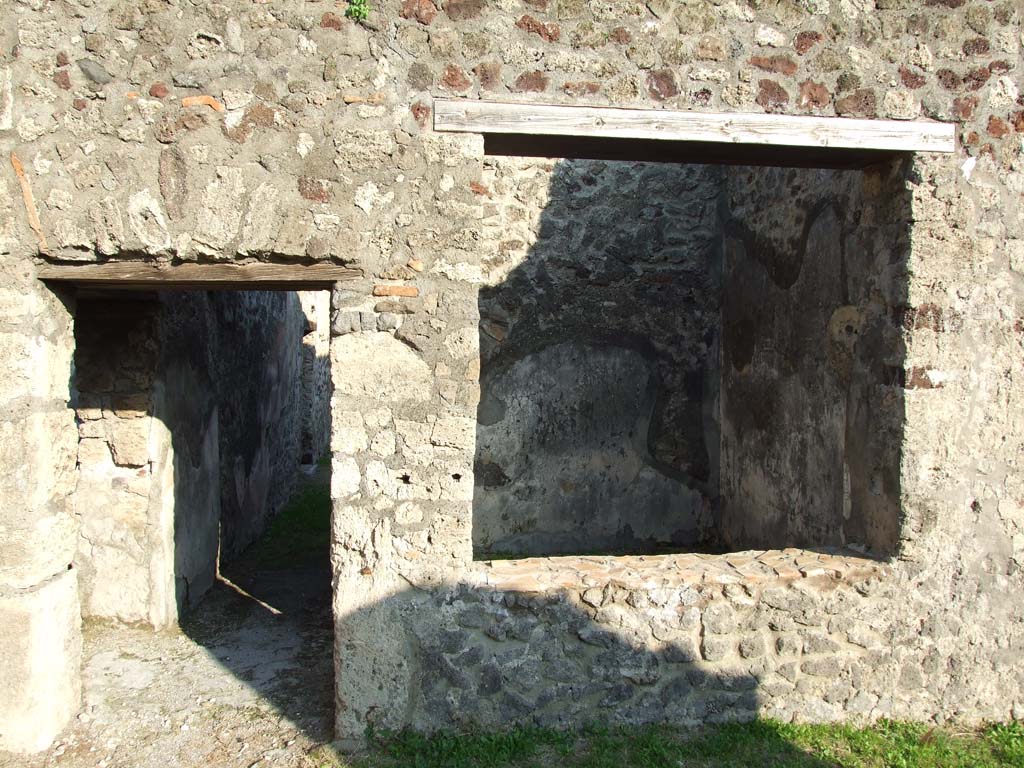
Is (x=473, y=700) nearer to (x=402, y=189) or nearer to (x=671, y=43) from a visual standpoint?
(x=402, y=189)

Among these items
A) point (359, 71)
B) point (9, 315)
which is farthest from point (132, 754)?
point (359, 71)

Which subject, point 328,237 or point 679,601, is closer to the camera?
point 328,237

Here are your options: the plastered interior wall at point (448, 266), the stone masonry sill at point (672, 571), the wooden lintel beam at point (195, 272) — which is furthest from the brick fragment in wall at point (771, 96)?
the stone masonry sill at point (672, 571)

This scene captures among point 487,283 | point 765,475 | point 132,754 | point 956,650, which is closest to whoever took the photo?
point 132,754

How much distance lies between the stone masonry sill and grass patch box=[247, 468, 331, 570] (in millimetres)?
3159

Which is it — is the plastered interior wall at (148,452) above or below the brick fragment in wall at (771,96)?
below

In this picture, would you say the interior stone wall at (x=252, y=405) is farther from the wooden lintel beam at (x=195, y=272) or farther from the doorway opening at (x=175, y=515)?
the wooden lintel beam at (x=195, y=272)

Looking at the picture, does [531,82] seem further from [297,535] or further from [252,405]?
[297,535]

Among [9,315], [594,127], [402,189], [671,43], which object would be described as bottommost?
[9,315]

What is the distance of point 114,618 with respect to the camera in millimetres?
4426

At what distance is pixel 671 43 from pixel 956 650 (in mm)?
2894

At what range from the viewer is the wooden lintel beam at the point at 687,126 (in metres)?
3.00

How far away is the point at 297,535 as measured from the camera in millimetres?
6836

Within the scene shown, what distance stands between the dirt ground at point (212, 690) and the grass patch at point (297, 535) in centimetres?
93
